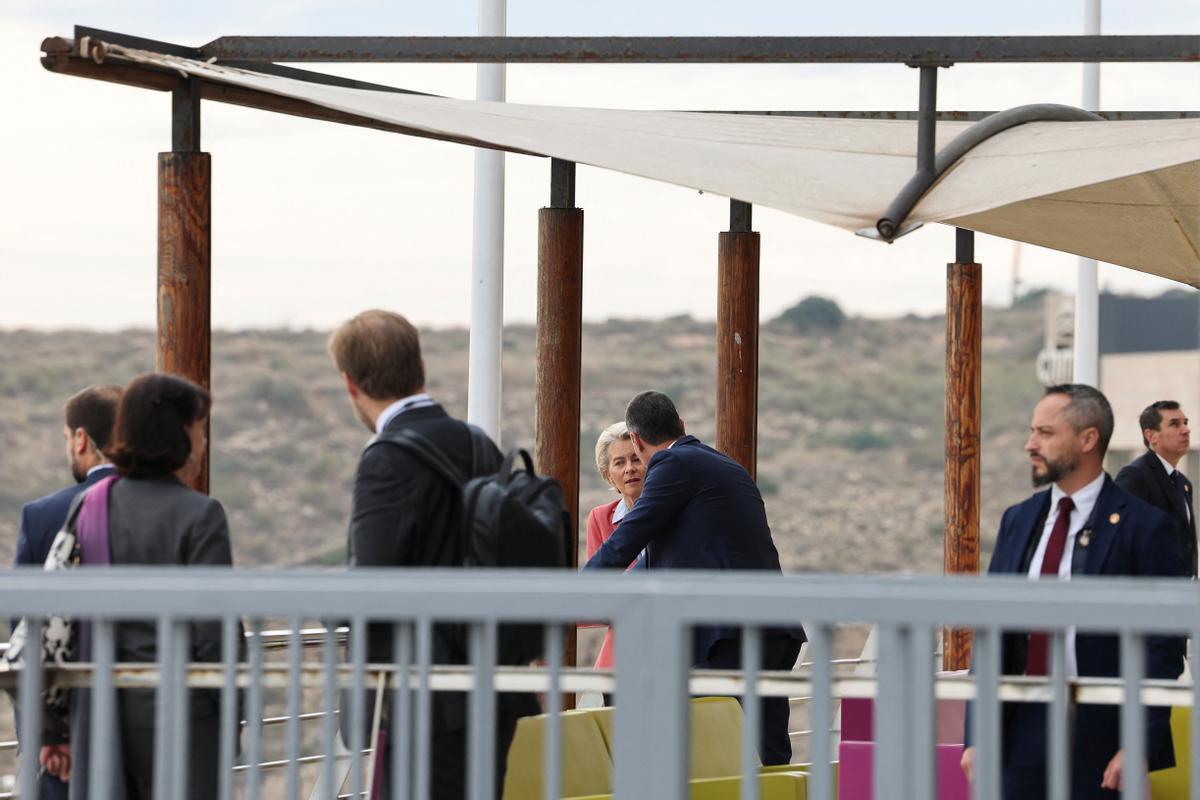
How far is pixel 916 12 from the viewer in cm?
2944

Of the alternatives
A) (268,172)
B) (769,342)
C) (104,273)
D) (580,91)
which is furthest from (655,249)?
(580,91)

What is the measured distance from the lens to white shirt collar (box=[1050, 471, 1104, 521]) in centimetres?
496

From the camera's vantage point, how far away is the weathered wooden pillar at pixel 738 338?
9.62 m

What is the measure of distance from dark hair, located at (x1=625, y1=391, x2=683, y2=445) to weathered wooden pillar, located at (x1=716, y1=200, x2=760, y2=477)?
282cm

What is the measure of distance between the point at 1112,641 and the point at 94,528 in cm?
257

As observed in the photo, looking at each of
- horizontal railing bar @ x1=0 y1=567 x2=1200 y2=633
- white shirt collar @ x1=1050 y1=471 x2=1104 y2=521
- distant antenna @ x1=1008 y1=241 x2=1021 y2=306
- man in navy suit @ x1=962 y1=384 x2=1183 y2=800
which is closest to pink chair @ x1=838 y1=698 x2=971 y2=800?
man in navy suit @ x1=962 y1=384 x2=1183 y2=800

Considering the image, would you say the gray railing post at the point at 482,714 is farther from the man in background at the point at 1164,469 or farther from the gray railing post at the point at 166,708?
the man in background at the point at 1164,469

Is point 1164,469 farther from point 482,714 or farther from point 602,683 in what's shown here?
point 482,714

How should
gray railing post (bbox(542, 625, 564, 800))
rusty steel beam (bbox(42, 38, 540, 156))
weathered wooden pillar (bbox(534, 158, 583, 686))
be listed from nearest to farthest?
gray railing post (bbox(542, 625, 564, 800)) < rusty steel beam (bbox(42, 38, 540, 156)) < weathered wooden pillar (bbox(534, 158, 583, 686))

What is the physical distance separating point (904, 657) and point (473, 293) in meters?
7.19

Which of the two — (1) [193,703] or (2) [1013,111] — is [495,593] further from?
(2) [1013,111]

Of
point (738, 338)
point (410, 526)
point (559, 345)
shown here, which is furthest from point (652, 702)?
point (738, 338)

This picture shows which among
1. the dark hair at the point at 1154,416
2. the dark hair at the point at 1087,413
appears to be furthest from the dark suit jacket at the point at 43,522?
the dark hair at the point at 1154,416

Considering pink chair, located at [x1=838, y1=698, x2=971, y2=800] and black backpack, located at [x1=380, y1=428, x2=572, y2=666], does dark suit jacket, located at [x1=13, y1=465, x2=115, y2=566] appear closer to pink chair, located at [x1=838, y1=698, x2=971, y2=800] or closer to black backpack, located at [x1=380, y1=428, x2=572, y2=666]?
black backpack, located at [x1=380, y1=428, x2=572, y2=666]
